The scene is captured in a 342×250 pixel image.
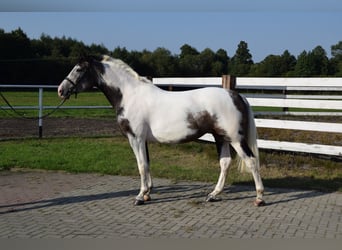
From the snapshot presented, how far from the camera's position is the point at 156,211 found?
18.4 ft

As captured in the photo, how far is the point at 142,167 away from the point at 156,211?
2.46 feet

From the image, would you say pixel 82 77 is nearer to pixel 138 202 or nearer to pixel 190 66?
pixel 138 202

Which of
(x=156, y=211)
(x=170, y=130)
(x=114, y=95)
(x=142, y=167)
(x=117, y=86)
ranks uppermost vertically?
(x=117, y=86)

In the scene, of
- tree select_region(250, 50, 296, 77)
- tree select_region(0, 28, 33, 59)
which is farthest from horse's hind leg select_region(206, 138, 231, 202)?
tree select_region(0, 28, 33, 59)

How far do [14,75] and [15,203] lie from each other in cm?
4062

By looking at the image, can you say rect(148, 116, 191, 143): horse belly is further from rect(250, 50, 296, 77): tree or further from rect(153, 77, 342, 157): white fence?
rect(250, 50, 296, 77): tree

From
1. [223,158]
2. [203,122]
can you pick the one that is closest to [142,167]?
[203,122]

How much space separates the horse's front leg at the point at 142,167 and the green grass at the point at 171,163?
5.33ft

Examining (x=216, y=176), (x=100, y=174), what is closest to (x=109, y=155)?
(x=100, y=174)

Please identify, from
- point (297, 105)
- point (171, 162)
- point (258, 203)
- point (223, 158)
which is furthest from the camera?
point (171, 162)

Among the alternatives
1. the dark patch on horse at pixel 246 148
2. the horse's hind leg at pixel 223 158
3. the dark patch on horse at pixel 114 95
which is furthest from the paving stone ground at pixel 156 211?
the dark patch on horse at pixel 114 95

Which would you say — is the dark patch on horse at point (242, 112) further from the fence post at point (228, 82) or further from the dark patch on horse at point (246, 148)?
the fence post at point (228, 82)

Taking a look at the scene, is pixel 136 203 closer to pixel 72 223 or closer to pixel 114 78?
pixel 72 223

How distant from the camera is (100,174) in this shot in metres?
8.08
